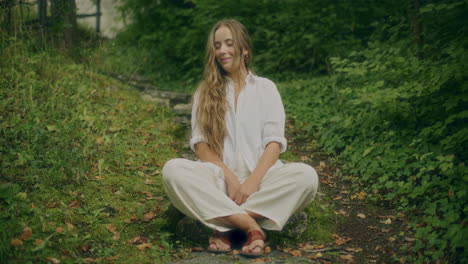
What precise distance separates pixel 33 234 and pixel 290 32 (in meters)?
7.48

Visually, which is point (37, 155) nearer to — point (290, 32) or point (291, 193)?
point (291, 193)

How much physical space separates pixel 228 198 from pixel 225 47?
1.33 meters

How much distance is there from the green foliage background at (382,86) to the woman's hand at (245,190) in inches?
50.0

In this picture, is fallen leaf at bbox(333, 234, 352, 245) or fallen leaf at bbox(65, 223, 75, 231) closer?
fallen leaf at bbox(65, 223, 75, 231)

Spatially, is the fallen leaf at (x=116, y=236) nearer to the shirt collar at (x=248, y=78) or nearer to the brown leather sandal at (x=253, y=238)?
the brown leather sandal at (x=253, y=238)

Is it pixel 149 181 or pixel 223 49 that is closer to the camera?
pixel 223 49

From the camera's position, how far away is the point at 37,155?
441 cm

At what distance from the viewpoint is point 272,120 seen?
3.76 m

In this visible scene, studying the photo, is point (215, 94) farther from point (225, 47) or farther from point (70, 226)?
point (70, 226)

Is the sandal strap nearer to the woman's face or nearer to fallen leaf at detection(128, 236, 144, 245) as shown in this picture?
fallen leaf at detection(128, 236, 144, 245)

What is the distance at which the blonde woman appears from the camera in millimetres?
3354

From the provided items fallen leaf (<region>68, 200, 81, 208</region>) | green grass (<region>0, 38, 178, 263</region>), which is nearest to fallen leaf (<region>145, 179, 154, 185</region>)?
green grass (<region>0, 38, 178, 263</region>)

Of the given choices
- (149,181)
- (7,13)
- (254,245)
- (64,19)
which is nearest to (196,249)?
(254,245)

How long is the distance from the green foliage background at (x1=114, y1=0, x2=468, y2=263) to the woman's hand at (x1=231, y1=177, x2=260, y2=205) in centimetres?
127
